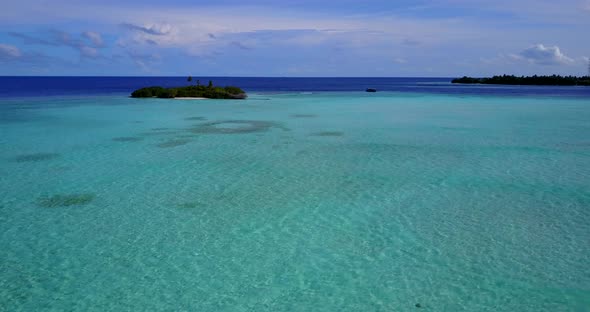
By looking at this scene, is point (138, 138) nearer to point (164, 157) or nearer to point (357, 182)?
point (164, 157)

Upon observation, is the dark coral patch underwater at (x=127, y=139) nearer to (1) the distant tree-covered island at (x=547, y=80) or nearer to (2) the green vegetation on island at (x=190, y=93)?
(2) the green vegetation on island at (x=190, y=93)

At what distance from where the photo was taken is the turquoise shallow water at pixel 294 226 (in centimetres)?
849

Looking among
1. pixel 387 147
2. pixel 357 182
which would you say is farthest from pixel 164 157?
pixel 387 147

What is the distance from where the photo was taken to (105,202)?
13930 mm

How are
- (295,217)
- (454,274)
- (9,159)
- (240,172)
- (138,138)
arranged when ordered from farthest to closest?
1. (138,138)
2. (9,159)
3. (240,172)
4. (295,217)
5. (454,274)

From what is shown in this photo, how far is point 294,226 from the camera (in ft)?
39.1

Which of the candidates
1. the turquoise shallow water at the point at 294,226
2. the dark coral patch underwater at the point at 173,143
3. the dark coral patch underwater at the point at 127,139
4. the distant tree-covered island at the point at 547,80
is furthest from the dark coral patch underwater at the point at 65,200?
the distant tree-covered island at the point at 547,80

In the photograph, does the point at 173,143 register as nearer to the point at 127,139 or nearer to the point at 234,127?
the point at 127,139

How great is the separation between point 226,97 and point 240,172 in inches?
1797

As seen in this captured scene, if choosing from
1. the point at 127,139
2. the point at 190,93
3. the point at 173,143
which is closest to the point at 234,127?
the point at 173,143

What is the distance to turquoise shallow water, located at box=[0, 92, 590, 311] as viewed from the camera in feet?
27.9

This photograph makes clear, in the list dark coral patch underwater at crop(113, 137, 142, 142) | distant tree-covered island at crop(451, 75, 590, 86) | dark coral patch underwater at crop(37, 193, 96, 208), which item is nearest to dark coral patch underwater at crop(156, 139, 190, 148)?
dark coral patch underwater at crop(113, 137, 142, 142)

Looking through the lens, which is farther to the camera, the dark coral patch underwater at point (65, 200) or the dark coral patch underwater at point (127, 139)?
the dark coral patch underwater at point (127, 139)

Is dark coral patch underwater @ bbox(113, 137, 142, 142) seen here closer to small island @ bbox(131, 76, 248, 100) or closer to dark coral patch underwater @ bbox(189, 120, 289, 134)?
dark coral patch underwater @ bbox(189, 120, 289, 134)
